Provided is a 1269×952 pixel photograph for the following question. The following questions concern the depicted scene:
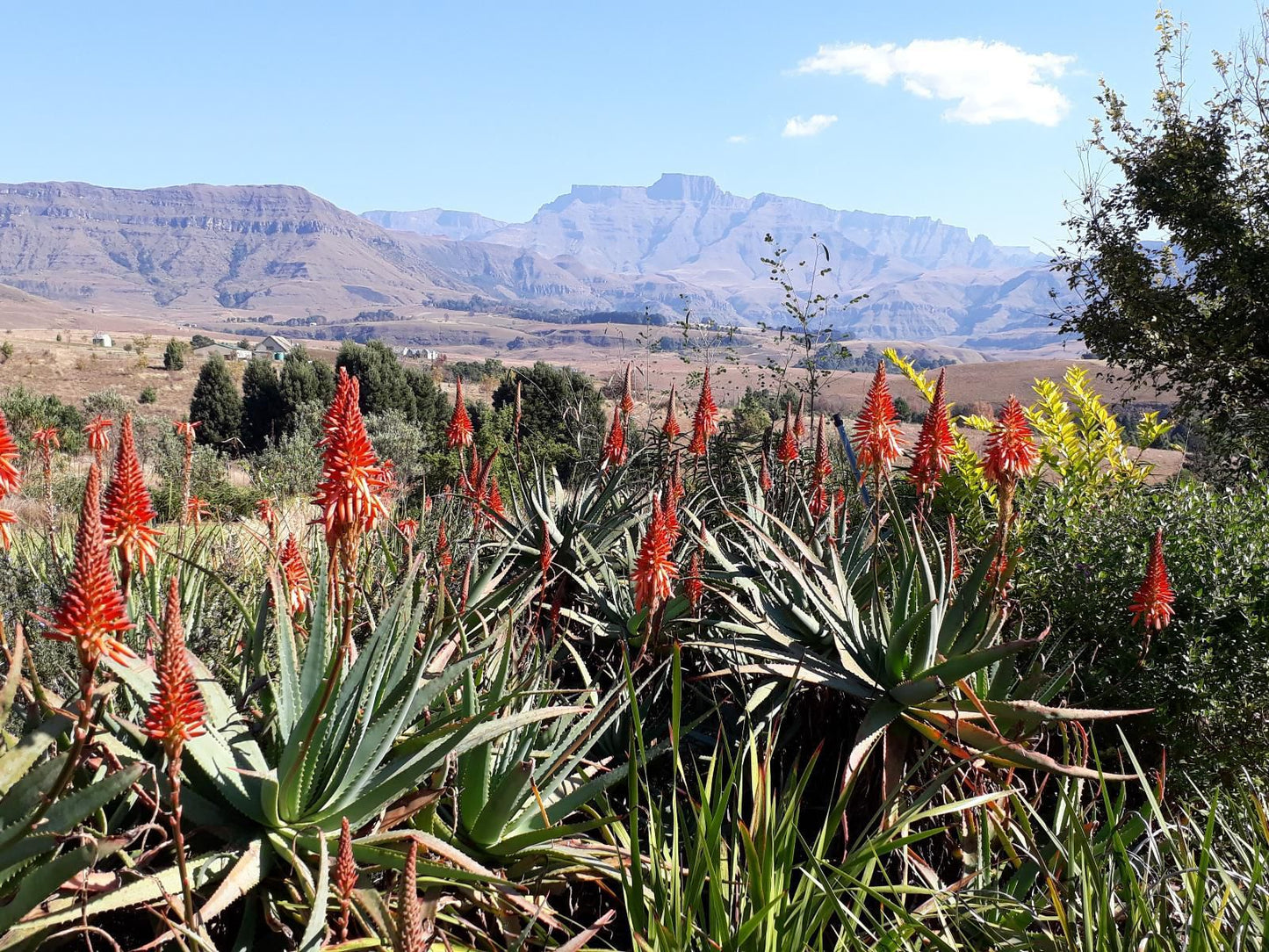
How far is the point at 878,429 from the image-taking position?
360 centimetres

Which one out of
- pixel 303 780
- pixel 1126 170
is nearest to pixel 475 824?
pixel 303 780

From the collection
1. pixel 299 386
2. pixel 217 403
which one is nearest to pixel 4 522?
pixel 299 386

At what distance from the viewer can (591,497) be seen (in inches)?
206

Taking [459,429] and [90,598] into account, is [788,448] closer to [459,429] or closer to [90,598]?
[459,429]

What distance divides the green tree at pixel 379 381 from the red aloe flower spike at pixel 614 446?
68.9ft

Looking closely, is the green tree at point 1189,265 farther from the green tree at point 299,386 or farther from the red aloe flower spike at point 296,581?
the green tree at point 299,386

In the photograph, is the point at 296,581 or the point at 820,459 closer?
the point at 296,581

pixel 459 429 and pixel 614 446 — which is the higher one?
pixel 459 429

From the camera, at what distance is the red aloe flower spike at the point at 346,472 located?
2174 millimetres

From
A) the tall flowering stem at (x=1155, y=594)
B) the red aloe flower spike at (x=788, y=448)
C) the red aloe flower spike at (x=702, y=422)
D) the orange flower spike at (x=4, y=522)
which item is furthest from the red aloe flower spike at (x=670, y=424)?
the orange flower spike at (x=4, y=522)

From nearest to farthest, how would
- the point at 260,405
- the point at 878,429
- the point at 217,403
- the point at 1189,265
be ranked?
the point at 878,429
the point at 1189,265
the point at 260,405
the point at 217,403

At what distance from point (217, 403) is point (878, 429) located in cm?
3166

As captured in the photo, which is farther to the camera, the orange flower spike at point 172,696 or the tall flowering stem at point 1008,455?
the tall flowering stem at point 1008,455

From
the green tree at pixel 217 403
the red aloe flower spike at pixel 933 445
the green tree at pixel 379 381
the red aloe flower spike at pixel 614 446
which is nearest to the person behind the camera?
the red aloe flower spike at pixel 933 445
